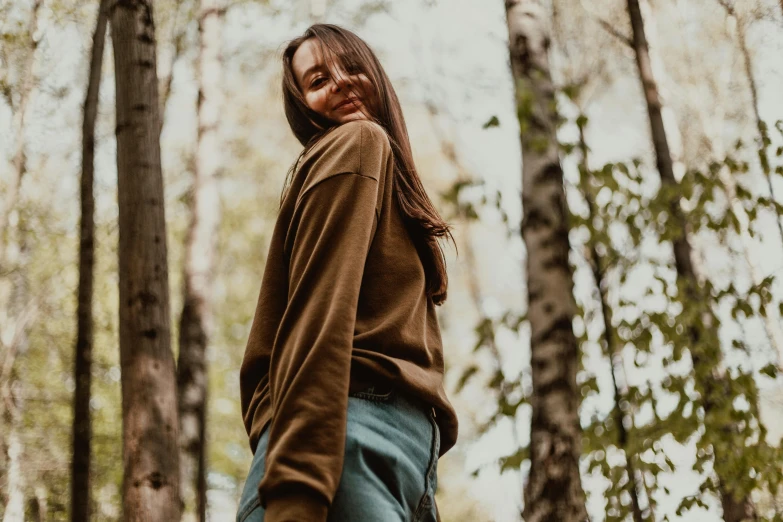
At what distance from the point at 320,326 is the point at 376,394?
6.1 inches

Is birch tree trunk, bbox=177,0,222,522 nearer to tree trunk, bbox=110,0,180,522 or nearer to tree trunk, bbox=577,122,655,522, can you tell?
tree trunk, bbox=110,0,180,522

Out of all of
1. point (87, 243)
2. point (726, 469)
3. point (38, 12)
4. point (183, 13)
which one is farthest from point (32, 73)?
point (726, 469)

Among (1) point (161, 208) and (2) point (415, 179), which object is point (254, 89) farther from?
(2) point (415, 179)

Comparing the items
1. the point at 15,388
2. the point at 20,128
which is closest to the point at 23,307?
the point at 15,388

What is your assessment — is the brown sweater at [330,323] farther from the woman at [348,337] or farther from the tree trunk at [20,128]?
the tree trunk at [20,128]

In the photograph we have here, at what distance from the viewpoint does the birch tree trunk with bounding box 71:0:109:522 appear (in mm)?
5043

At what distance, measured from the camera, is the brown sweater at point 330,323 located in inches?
48.4

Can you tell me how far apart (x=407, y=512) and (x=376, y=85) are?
0.92 metres

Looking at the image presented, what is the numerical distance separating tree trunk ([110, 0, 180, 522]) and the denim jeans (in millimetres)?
1380

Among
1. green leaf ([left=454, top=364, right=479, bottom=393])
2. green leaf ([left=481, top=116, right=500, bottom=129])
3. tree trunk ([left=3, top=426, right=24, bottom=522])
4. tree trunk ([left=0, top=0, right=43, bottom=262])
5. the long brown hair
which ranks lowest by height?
tree trunk ([left=3, top=426, right=24, bottom=522])

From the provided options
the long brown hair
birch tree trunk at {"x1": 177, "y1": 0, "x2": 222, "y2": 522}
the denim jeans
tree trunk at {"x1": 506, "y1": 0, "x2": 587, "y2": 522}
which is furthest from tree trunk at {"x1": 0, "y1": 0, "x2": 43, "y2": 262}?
the denim jeans

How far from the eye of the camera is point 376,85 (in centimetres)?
181

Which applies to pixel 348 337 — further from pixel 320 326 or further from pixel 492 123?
pixel 492 123

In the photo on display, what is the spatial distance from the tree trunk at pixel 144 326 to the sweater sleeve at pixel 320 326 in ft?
4.34
